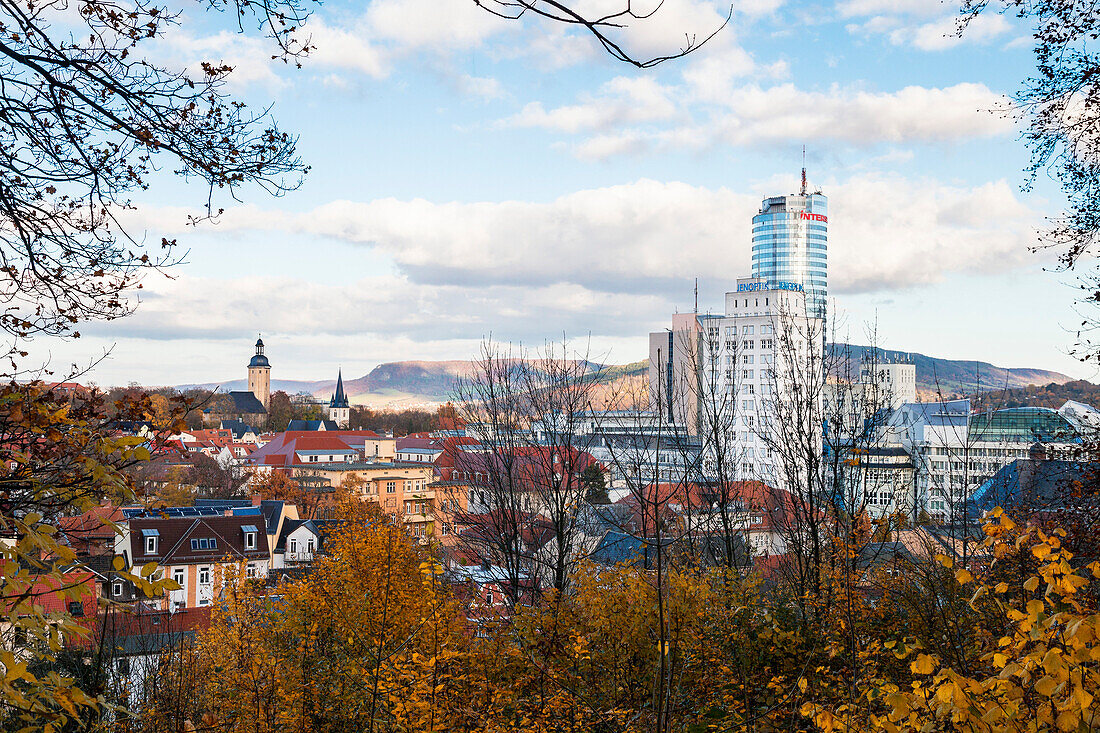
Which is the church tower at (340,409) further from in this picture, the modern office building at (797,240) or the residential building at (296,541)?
the residential building at (296,541)

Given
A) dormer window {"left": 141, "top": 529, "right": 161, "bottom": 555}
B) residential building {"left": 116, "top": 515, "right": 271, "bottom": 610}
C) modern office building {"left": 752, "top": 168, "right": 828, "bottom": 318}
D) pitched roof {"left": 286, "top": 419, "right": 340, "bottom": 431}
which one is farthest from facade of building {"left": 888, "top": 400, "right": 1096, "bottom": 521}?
pitched roof {"left": 286, "top": 419, "right": 340, "bottom": 431}

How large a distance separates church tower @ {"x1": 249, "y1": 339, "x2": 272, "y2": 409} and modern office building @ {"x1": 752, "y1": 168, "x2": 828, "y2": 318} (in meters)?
105

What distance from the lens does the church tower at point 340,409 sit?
455 ft

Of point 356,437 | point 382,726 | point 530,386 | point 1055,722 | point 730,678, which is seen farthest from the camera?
point 356,437

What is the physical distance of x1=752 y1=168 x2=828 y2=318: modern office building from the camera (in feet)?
465

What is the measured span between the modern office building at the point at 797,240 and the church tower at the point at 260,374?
345ft

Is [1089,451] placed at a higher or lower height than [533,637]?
higher

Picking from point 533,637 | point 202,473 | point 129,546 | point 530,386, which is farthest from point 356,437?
point 533,637

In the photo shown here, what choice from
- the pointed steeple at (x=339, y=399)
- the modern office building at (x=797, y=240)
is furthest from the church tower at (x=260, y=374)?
the modern office building at (x=797, y=240)

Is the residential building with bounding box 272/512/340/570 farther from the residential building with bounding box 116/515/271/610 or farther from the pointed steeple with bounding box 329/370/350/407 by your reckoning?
the pointed steeple with bounding box 329/370/350/407

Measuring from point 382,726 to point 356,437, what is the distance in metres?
95.7

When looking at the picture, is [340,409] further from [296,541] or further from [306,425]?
[296,541]

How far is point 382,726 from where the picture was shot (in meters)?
6.01

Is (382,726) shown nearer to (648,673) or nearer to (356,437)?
(648,673)
